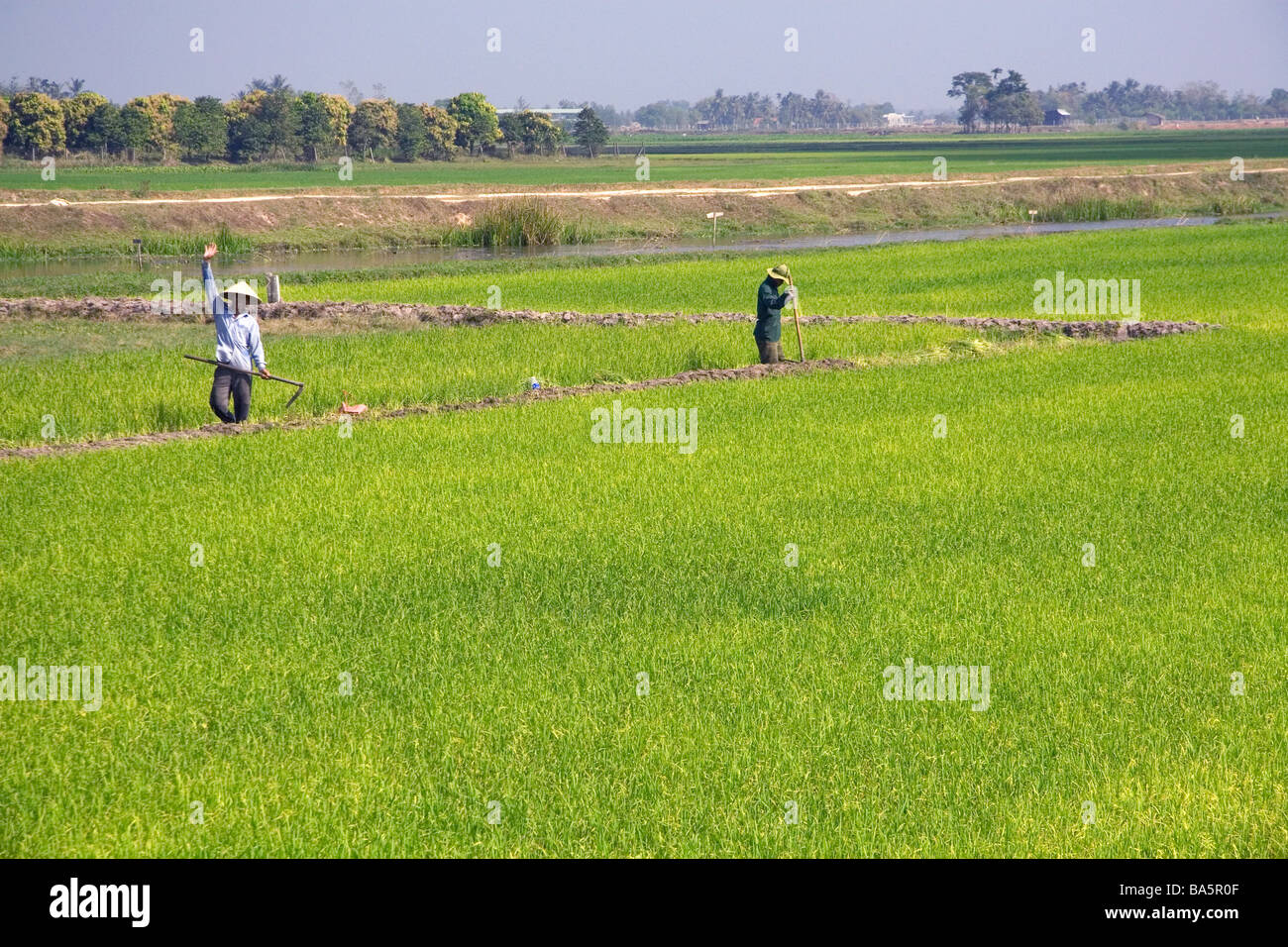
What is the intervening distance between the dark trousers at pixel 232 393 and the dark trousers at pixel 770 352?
295 inches

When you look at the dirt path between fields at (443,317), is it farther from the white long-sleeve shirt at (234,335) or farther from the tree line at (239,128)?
the tree line at (239,128)

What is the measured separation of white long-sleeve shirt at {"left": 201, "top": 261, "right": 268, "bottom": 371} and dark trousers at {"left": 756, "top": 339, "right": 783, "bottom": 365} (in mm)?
7614

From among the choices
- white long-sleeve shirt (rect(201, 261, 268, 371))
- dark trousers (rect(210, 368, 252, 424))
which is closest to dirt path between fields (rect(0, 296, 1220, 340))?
dark trousers (rect(210, 368, 252, 424))

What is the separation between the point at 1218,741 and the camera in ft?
23.5

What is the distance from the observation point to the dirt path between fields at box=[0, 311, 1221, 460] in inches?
616

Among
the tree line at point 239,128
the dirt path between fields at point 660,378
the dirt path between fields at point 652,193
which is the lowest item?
the dirt path between fields at point 660,378

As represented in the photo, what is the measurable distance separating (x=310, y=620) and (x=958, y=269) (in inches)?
1093

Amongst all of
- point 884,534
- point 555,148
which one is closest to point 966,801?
point 884,534

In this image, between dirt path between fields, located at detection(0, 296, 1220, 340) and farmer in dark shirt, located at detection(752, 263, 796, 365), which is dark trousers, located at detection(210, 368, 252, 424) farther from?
dirt path between fields, located at detection(0, 296, 1220, 340)

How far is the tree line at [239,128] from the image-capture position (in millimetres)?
85125

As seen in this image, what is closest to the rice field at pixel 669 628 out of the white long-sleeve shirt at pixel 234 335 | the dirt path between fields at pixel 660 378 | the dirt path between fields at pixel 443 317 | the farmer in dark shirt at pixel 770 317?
the dirt path between fields at pixel 660 378

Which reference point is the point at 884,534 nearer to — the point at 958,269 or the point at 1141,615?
the point at 1141,615

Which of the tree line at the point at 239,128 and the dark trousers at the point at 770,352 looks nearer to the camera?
the dark trousers at the point at 770,352
